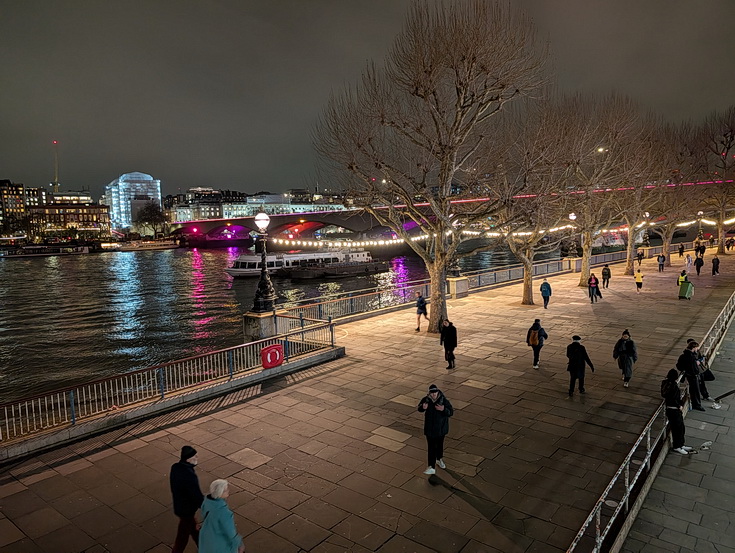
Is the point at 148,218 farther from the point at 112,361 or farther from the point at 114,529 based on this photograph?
the point at 114,529

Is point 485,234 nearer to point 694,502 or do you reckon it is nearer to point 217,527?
point 694,502

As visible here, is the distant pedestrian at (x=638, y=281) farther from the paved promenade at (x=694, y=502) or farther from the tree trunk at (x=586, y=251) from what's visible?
the paved promenade at (x=694, y=502)

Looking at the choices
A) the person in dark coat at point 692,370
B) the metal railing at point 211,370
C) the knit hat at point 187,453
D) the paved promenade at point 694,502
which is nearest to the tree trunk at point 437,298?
the metal railing at point 211,370

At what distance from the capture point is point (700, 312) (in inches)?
798

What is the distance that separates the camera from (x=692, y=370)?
1030 cm

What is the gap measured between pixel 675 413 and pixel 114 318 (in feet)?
115

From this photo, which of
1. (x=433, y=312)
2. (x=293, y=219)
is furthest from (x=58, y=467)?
(x=293, y=219)

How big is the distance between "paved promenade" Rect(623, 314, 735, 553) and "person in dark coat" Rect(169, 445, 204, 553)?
519 cm

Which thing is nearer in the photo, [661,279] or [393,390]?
[393,390]

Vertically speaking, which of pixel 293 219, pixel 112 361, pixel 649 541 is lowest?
pixel 112 361

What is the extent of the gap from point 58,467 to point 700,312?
74.2 feet

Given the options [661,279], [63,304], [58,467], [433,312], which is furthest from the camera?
[63,304]

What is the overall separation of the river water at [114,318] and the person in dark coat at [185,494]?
17.8m

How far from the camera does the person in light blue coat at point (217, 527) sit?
4691 millimetres
